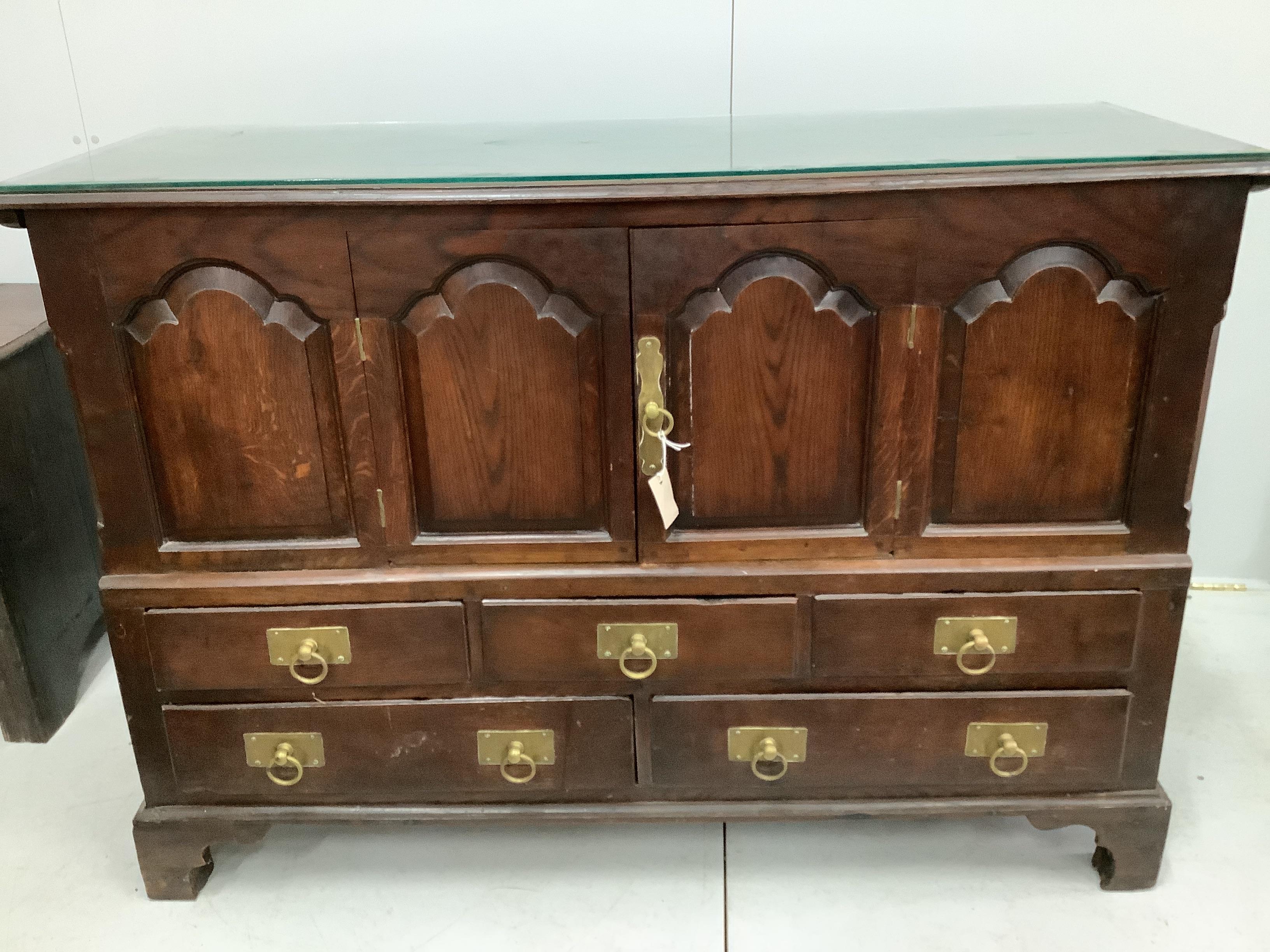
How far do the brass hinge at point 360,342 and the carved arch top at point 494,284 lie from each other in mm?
57

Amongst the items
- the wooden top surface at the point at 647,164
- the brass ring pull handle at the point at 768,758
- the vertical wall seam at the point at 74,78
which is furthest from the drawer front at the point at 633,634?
the vertical wall seam at the point at 74,78

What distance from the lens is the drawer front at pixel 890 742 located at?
62.6 inches

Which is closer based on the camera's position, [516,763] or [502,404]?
[502,404]

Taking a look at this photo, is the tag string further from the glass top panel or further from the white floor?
the white floor

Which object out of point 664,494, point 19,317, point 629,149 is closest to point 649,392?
point 664,494

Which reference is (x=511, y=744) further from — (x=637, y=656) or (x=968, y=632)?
(x=968, y=632)

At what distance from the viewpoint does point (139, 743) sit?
1630 mm

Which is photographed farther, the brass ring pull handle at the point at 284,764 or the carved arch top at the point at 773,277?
the brass ring pull handle at the point at 284,764

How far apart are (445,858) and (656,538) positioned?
28.4 inches

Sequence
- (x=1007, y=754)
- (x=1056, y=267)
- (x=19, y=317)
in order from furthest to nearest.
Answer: (x=19, y=317), (x=1007, y=754), (x=1056, y=267)

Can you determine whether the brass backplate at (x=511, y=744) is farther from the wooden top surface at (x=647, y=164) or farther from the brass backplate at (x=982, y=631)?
the wooden top surface at (x=647, y=164)

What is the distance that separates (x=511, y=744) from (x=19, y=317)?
131 cm

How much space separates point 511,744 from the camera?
1.62 meters

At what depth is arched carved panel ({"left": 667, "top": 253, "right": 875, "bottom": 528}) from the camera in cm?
138
